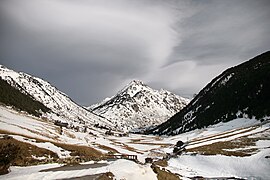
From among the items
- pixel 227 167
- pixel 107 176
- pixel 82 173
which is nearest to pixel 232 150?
pixel 227 167

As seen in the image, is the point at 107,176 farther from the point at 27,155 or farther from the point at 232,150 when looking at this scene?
the point at 232,150

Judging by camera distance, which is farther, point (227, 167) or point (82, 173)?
point (227, 167)

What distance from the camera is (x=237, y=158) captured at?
198 feet

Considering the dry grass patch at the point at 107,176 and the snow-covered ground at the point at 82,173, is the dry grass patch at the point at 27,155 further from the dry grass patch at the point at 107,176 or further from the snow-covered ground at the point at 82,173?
the dry grass patch at the point at 107,176

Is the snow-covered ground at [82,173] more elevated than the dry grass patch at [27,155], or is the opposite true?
the dry grass patch at [27,155]

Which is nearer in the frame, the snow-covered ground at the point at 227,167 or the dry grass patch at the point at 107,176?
the dry grass patch at the point at 107,176

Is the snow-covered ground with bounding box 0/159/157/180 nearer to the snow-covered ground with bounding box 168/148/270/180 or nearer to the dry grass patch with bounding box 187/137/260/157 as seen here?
the snow-covered ground with bounding box 168/148/270/180

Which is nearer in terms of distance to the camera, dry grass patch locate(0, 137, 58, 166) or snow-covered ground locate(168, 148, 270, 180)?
dry grass patch locate(0, 137, 58, 166)

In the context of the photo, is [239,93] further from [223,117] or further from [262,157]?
[262,157]

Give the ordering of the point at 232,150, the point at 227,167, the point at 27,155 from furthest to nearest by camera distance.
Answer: the point at 232,150 < the point at 227,167 < the point at 27,155

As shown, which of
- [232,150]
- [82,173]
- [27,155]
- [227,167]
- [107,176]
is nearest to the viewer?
[107,176]

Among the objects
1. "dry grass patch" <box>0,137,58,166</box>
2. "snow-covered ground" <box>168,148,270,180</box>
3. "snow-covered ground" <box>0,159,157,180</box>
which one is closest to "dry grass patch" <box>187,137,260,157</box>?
"snow-covered ground" <box>168,148,270,180</box>

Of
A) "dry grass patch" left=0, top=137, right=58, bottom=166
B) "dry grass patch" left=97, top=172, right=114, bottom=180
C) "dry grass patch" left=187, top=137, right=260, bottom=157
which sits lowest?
"dry grass patch" left=97, top=172, right=114, bottom=180

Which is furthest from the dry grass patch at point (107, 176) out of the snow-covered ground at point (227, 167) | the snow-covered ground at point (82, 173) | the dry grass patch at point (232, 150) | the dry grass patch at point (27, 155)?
the dry grass patch at point (232, 150)
